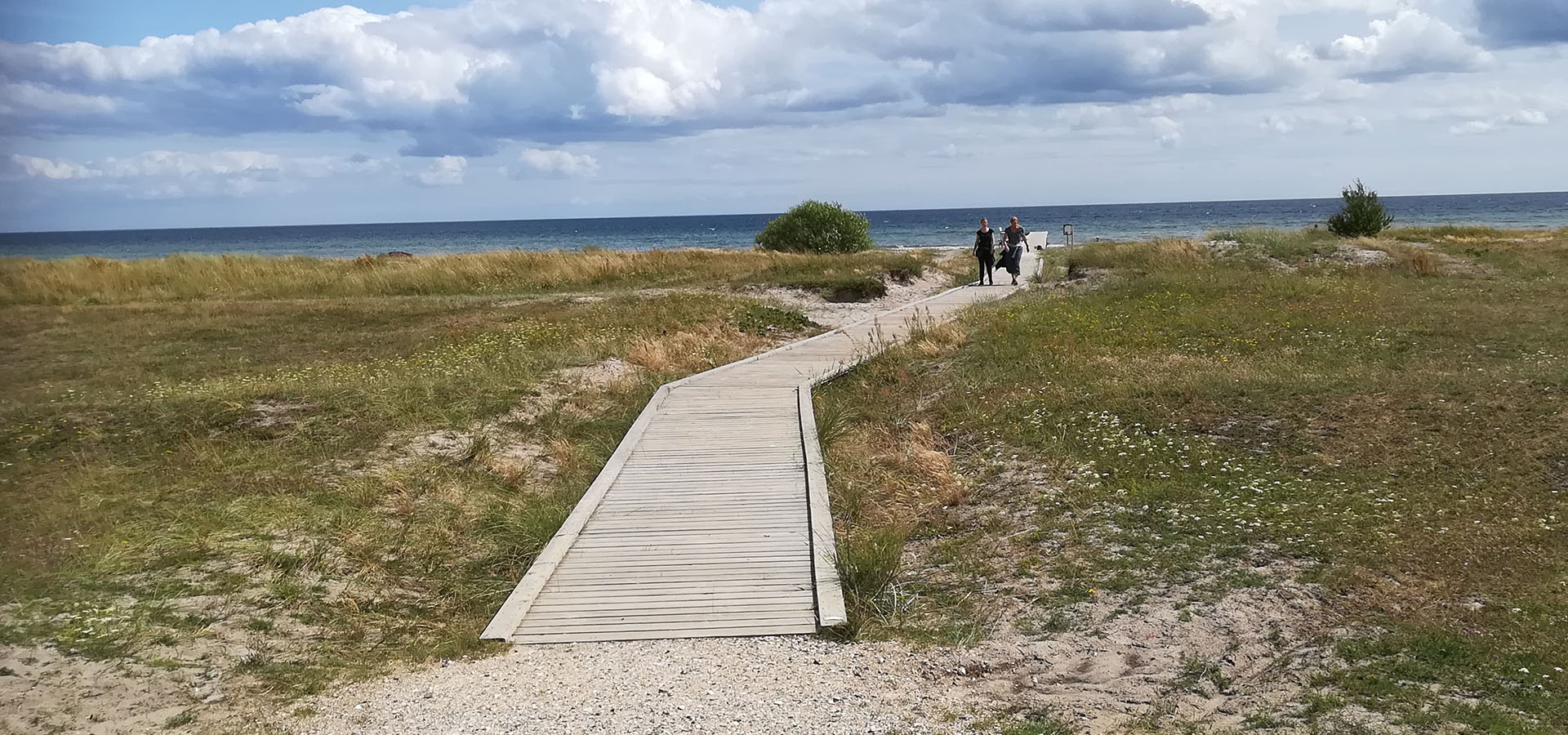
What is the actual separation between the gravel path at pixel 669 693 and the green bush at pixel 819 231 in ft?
117

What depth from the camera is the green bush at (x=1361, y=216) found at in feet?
126

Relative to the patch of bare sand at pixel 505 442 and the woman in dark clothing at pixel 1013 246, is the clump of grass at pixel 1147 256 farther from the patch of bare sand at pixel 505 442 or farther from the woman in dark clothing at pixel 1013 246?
the patch of bare sand at pixel 505 442

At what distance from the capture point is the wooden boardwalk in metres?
7.82

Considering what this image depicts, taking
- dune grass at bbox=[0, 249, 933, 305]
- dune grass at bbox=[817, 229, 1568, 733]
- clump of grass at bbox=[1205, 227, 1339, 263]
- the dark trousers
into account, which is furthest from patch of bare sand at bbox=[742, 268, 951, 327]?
clump of grass at bbox=[1205, 227, 1339, 263]

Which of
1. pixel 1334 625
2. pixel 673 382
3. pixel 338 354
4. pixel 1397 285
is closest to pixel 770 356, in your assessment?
pixel 673 382

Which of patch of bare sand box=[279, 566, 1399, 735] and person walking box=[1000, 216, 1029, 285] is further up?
person walking box=[1000, 216, 1029, 285]

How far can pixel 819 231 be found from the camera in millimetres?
43031

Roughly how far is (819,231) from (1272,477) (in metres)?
33.5

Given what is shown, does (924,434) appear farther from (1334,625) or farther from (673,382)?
(1334,625)

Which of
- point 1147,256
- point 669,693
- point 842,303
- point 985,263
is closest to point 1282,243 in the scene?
point 1147,256

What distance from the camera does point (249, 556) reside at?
915cm

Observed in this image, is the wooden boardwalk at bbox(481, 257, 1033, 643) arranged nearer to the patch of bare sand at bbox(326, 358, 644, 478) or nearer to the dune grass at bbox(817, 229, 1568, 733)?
the dune grass at bbox(817, 229, 1568, 733)

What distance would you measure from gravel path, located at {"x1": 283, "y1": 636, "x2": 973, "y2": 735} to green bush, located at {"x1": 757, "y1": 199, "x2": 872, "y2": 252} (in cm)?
3561

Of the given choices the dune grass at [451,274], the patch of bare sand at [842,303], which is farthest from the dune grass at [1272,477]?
the dune grass at [451,274]
